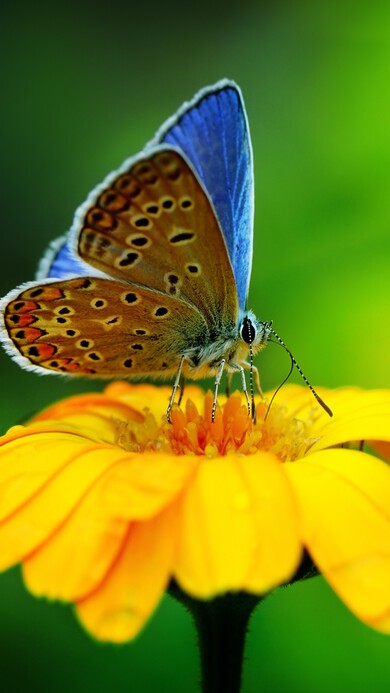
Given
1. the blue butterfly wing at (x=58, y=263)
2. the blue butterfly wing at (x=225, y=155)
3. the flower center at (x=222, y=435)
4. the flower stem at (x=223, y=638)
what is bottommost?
the flower stem at (x=223, y=638)

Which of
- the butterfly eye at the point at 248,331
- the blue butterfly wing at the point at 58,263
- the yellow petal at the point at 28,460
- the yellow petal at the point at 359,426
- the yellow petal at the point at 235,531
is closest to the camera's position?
the yellow petal at the point at 235,531

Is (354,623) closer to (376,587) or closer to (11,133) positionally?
(376,587)

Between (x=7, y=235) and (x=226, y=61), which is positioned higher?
(x=226, y=61)

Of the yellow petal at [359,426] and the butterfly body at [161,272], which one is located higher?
the butterfly body at [161,272]

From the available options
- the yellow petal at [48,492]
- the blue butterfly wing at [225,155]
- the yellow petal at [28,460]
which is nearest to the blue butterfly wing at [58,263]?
the blue butterfly wing at [225,155]

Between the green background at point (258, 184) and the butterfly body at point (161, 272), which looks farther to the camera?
the green background at point (258, 184)

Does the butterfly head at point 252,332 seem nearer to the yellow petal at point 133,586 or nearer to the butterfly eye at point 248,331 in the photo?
the butterfly eye at point 248,331

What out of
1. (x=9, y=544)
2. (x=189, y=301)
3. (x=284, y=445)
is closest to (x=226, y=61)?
(x=189, y=301)
